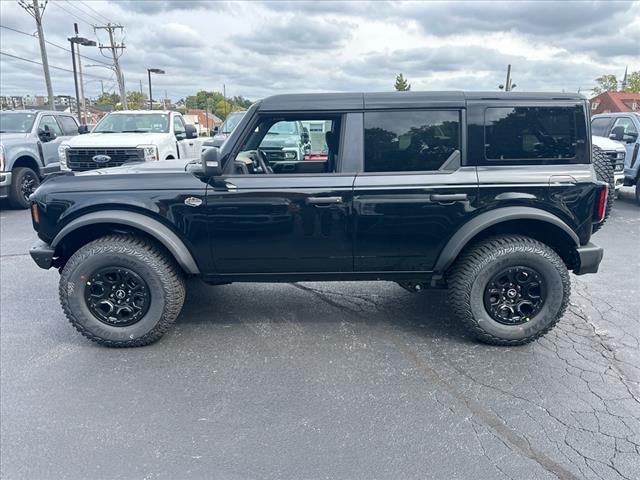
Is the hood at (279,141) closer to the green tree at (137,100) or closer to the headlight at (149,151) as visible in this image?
the headlight at (149,151)

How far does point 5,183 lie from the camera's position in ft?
28.6

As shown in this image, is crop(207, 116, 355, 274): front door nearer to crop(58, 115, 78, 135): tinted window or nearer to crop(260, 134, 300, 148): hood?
crop(260, 134, 300, 148): hood

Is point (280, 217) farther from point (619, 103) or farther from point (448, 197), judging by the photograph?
point (619, 103)

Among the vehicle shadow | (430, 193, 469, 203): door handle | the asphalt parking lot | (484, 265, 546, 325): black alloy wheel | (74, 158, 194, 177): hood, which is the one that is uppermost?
(74, 158, 194, 177): hood

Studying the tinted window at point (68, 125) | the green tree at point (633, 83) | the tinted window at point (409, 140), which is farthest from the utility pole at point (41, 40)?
the green tree at point (633, 83)

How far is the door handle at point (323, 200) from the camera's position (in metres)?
3.33

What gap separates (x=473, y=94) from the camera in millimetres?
3369

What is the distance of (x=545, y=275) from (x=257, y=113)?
98.3 inches

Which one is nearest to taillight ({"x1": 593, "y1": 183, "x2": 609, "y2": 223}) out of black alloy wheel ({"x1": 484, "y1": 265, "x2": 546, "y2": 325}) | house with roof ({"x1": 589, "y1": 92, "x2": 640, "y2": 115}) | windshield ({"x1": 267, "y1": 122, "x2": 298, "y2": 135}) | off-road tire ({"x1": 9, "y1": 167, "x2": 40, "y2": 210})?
black alloy wheel ({"x1": 484, "y1": 265, "x2": 546, "y2": 325})

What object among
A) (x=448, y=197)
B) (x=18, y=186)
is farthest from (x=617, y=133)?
(x=18, y=186)

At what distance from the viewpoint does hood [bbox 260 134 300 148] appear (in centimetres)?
368

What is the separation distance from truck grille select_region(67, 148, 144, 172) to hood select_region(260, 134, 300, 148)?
17.4 ft

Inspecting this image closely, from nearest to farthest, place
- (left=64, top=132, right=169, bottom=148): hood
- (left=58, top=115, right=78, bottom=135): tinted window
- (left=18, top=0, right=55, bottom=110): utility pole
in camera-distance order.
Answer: (left=64, top=132, right=169, bottom=148): hood
(left=58, top=115, right=78, bottom=135): tinted window
(left=18, top=0, right=55, bottom=110): utility pole

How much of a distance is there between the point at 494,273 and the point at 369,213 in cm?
106
